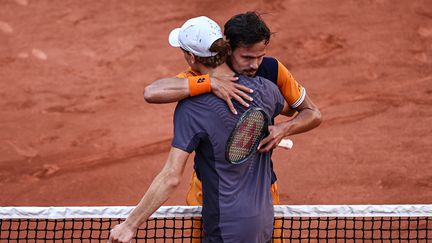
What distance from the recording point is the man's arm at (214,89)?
15.3 feet

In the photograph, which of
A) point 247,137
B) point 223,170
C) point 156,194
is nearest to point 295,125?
point 247,137

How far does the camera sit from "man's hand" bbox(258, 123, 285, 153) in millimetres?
4832

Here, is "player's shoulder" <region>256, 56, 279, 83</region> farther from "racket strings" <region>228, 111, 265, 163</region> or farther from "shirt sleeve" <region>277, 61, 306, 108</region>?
"racket strings" <region>228, 111, 265, 163</region>

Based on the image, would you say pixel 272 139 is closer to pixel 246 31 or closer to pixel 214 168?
pixel 214 168

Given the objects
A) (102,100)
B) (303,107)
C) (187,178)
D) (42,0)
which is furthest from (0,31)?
(303,107)

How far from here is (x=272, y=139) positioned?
4895mm

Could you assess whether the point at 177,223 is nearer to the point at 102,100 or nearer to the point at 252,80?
the point at 102,100

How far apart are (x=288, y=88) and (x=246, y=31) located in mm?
686

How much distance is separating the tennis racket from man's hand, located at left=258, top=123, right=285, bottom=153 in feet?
0.12

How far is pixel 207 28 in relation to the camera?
4.74 metres

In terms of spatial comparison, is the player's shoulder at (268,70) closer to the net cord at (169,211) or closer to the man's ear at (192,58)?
the man's ear at (192,58)

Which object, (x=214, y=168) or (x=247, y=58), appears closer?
(x=214, y=168)

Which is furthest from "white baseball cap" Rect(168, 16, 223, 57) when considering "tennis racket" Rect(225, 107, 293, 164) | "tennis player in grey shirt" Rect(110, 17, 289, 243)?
"tennis racket" Rect(225, 107, 293, 164)

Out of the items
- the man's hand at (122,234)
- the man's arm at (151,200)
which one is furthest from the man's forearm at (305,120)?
the man's hand at (122,234)
